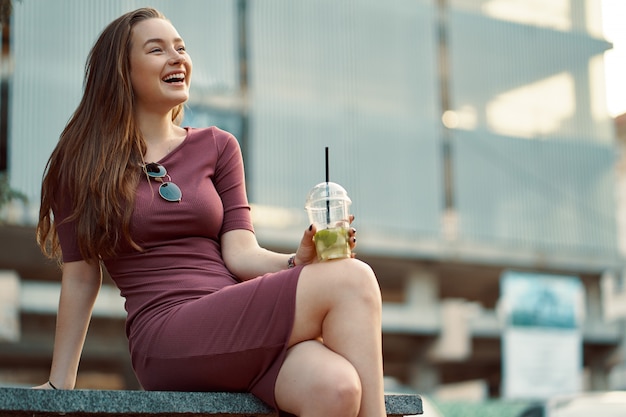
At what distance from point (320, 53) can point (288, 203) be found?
3359 millimetres

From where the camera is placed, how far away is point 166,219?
2.83 meters

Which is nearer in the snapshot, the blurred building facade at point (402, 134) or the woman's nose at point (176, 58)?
the woman's nose at point (176, 58)

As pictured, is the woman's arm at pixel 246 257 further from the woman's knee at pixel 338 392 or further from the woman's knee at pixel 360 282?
the woman's knee at pixel 338 392

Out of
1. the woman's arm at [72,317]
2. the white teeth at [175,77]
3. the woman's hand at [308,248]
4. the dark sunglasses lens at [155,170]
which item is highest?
the white teeth at [175,77]

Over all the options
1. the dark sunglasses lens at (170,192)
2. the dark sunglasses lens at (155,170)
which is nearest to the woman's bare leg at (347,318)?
the dark sunglasses lens at (170,192)

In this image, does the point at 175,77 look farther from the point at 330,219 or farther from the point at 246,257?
the point at 330,219

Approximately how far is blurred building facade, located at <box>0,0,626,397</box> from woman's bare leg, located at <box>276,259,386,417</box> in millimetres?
15819

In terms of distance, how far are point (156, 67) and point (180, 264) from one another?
0.65 meters

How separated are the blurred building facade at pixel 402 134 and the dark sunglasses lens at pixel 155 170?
15.2m

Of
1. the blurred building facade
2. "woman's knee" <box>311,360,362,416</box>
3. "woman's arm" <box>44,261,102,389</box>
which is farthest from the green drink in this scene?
the blurred building facade

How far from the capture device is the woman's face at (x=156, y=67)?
3.04 m

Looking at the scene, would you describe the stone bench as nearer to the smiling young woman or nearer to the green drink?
the smiling young woman

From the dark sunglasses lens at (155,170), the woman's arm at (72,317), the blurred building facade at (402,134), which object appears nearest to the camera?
the woman's arm at (72,317)

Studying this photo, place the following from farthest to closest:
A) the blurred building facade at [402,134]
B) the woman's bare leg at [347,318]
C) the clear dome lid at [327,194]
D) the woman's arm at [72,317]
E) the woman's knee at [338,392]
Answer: the blurred building facade at [402,134] < the woman's arm at [72,317] < the clear dome lid at [327,194] < the woman's bare leg at [347,318] < the woman's knee at [338,392]
